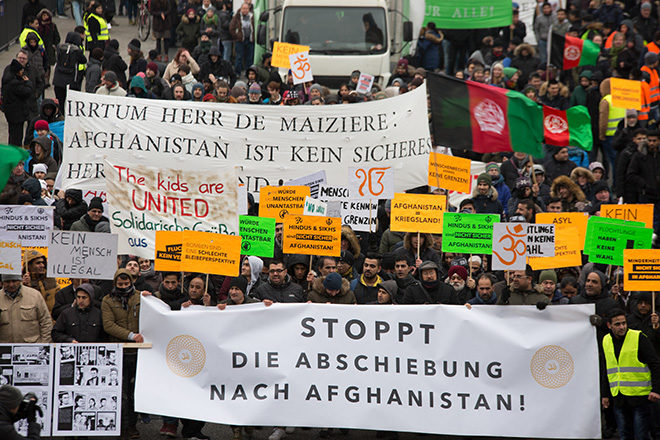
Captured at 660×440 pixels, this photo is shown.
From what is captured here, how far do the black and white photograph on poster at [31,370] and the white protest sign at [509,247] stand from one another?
174 inches

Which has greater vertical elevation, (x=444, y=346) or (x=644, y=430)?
(x=444, y=346)

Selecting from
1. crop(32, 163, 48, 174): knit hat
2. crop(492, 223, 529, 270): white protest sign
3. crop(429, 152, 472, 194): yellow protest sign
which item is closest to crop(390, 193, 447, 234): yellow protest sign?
crop(429, 152, 472, 194): yellow protest sign

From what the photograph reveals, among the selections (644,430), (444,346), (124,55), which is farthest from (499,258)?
(124,55)

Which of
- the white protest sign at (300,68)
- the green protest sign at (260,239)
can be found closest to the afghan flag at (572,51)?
the white protest sign at (300,68)

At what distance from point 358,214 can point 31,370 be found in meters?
5.03

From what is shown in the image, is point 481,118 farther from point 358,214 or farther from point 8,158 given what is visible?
point 8,158

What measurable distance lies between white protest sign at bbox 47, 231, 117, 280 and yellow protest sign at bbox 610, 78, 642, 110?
10.9 m

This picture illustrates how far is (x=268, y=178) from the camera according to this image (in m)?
16.0

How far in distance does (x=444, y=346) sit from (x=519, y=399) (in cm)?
83

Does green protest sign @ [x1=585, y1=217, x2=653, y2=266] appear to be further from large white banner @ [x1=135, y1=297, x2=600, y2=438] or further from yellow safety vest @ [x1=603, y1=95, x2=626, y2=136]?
yellow safety vest @ [x1=603, y1=95, x2=626, y2=136]

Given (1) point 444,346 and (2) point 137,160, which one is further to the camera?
(2) point 137,160

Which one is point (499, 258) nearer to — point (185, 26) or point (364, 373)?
point (364, 373)

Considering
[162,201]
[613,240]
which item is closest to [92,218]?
[162,201]

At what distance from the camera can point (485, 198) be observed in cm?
1538
